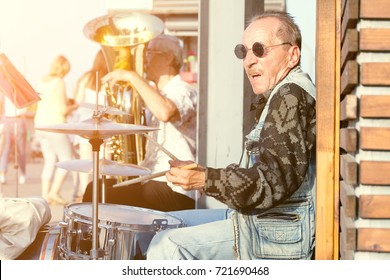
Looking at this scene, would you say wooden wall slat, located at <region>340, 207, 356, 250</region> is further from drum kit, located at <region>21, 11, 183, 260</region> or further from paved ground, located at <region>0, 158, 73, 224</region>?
paved ground, located at <region>0, 158, 73, 224</region>

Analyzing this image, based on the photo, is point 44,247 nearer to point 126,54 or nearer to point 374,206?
point 374,206

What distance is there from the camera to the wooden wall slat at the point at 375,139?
2342mm

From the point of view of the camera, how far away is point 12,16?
4.48m

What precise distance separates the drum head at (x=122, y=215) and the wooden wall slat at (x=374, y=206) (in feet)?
2.89

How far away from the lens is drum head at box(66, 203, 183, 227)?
10.2ft

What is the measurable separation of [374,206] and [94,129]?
1125mm

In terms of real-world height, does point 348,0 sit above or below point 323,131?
above

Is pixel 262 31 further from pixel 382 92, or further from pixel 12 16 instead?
pixel 12 16

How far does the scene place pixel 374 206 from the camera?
7.70ft

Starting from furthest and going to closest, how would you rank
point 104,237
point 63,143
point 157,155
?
1. point 63,143
2. point 157,155
3. point 104,237

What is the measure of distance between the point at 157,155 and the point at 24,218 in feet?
3.94

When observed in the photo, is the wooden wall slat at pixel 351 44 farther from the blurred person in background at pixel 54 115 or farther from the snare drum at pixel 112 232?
the blurred person in background at pixel 54 115

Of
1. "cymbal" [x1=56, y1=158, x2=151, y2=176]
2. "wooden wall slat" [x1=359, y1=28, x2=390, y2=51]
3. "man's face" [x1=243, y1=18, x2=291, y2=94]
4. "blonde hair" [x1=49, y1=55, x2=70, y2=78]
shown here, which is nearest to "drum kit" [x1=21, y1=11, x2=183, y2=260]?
"cymbal" [x1=56, y1=158, x2=151, y2=176]
